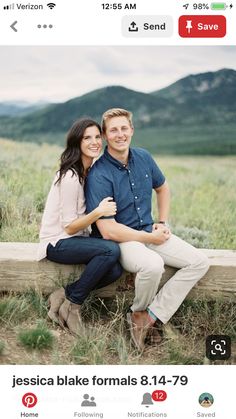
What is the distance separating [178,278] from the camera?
3.47 metres

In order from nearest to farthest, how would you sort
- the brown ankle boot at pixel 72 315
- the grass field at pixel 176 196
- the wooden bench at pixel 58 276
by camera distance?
the brown ankle boot at pixel 72 315 < the wooden bench at pixel 58 276 < the grass field at pixel 176 196

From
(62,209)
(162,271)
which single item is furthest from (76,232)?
(162,271)

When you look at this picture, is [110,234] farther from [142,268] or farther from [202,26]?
[202,26]

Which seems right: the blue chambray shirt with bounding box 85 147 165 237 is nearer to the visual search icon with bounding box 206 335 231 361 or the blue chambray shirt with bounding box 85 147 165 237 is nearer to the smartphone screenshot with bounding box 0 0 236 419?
the smartphone screenshot with bounding box 0 0 236 419

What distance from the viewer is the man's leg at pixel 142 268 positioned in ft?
→ 10.9

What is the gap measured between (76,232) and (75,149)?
20.4 inches

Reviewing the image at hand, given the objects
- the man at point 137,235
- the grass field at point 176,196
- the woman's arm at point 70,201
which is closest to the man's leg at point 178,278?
the man at point 137,235

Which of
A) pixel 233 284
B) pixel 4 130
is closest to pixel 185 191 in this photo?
pixel 233 284

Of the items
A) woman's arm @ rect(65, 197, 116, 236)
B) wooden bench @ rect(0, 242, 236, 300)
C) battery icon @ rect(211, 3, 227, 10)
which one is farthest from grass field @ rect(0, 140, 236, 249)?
battery icon @ rect(211, 3, 227, 10)

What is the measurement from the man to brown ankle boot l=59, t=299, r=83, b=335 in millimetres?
319

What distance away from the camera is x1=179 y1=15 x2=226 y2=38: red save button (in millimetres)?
3150

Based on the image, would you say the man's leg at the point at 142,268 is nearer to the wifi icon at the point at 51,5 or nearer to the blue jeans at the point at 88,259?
the blue jeans at the point at 88,259

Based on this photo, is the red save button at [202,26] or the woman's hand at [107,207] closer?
the red save button at [202,26]
